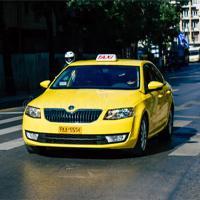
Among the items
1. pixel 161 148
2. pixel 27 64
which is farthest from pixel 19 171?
pixel 27 64

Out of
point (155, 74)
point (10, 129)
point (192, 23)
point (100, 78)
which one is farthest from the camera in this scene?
point (192, 23)

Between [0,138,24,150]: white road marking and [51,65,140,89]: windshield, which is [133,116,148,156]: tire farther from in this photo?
[0,138,24,150]: white road marking

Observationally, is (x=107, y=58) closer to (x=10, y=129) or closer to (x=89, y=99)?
(x=89, y=99)

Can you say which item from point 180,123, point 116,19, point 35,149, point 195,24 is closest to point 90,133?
point 35,149

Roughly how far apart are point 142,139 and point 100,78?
55.5 inches

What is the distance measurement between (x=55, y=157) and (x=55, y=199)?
2674mm

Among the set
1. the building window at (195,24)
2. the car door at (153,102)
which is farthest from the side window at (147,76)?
the building window at (195,24)

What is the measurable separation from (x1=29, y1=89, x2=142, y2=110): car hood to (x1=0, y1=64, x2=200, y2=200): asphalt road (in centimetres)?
84

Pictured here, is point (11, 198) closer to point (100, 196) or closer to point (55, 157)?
point (100, 196)

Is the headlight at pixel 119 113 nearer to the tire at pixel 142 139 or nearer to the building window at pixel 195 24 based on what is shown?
the tire at pixel 142 139

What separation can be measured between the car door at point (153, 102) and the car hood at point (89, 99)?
298 mm

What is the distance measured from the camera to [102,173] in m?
7.49

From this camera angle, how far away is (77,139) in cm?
816

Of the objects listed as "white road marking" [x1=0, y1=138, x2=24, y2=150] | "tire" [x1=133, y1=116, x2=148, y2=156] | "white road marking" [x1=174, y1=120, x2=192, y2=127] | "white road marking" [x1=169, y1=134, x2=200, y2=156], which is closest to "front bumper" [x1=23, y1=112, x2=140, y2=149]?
"tire" [x1=133, y1=116, x2=148, y2=156]
